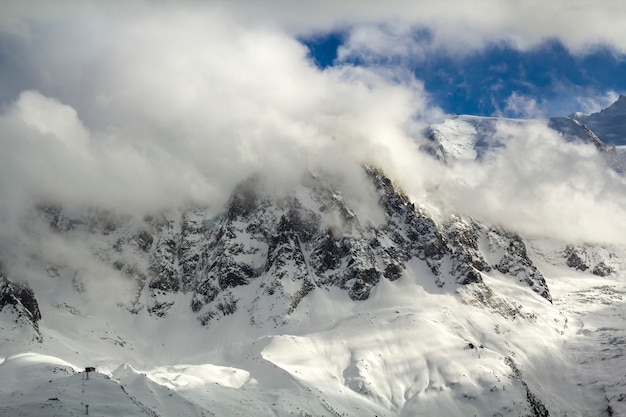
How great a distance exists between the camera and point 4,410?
195 metres

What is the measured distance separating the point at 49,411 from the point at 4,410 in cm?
1102

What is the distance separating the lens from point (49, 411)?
195 metres

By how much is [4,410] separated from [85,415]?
769 inches

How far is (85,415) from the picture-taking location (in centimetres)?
19700

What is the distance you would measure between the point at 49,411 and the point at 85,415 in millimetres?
8652
